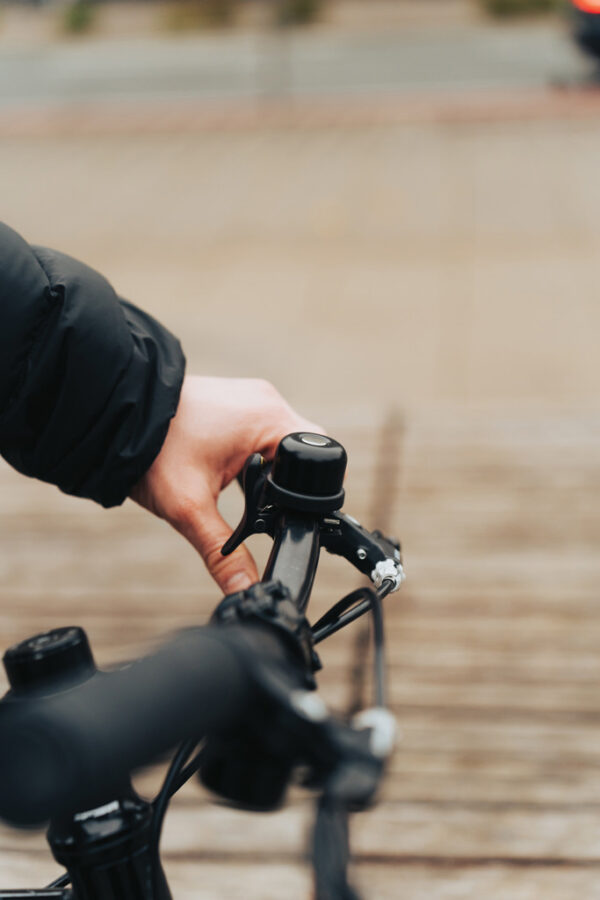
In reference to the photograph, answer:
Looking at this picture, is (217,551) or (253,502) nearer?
(253,502)

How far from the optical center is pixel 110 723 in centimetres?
54

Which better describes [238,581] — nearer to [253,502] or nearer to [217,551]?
[217,551]

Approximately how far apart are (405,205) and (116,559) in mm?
5505

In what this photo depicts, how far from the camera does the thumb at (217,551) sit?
105cm

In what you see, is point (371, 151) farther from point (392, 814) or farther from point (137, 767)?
point (137, 767)

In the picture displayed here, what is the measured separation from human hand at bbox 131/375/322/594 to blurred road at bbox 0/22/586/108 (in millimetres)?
13712

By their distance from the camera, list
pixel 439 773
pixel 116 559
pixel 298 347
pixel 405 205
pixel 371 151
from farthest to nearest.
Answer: pixel 371 151, pixel 405 205, pixel 298 347, pixel 116 559, pixel 439 773

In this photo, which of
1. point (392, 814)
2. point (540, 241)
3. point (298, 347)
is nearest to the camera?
point (392, 814)

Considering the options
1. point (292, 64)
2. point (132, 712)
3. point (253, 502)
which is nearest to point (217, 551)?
point (253, 502)

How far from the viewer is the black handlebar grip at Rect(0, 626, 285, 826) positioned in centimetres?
53

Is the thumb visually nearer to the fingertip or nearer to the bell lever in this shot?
the fingertip

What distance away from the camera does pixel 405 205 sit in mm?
7926

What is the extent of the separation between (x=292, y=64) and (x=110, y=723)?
61.7 feet

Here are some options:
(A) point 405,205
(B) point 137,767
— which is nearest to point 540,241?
(A) point 405,205
